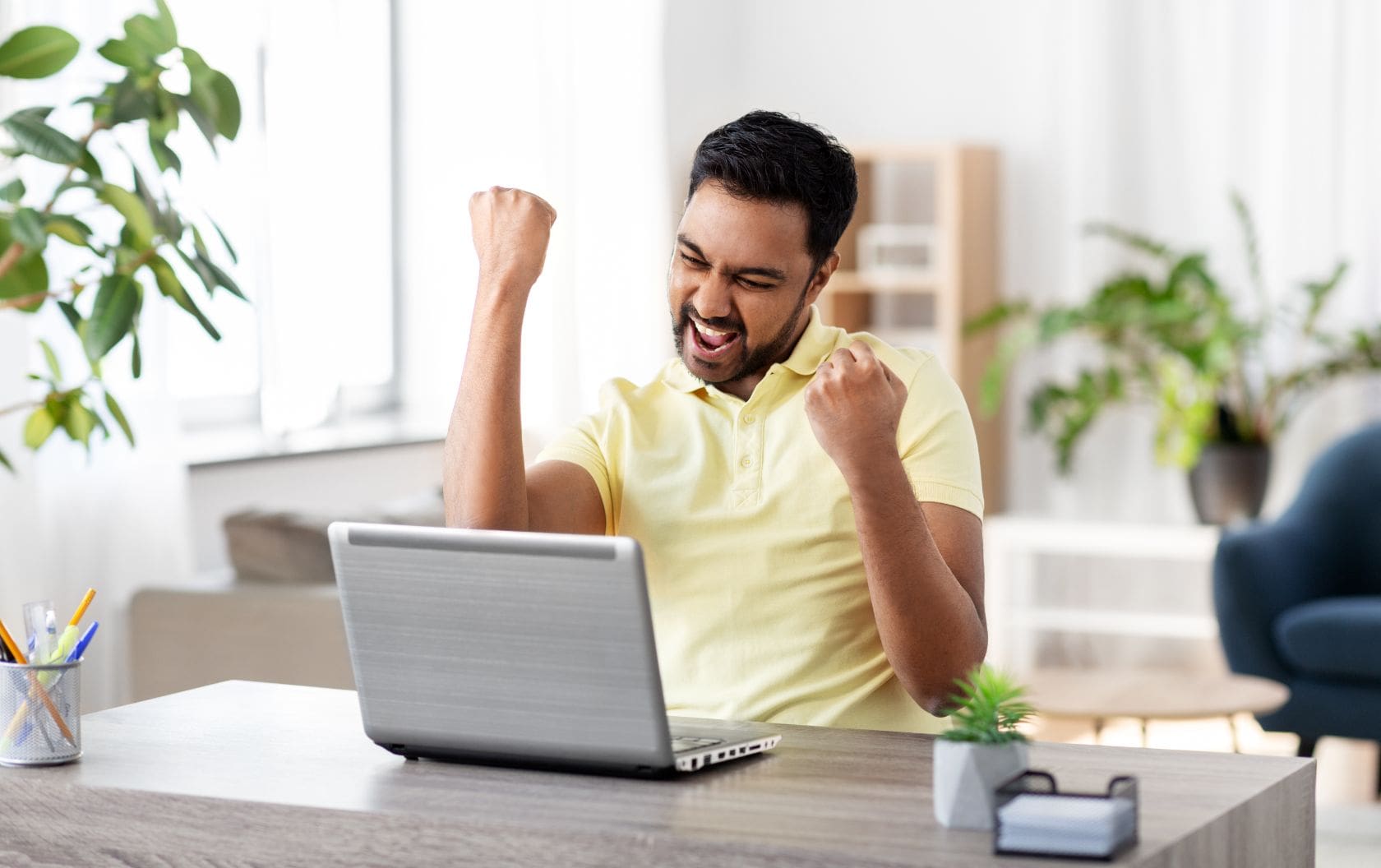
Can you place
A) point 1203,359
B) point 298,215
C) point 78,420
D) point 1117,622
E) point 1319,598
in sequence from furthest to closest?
point 1117,622 → point 1203,359 → point 298,215 → point 1319,598 → point 78,420

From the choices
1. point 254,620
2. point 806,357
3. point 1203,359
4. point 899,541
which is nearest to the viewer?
point 899,541

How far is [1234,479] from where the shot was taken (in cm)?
487

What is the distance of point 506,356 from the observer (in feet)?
6.19

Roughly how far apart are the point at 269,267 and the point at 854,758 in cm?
296

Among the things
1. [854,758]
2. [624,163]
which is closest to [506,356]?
[854,758]

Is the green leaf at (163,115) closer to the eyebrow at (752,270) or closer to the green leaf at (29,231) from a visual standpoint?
the green leaf at (29,231)

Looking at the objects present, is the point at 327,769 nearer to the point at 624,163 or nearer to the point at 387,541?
the point at 387,541

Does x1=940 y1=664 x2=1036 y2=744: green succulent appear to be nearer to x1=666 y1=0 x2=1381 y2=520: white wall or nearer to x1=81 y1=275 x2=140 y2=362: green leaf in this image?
x1=81 y1=275 x2=140 y2=362: green leaf

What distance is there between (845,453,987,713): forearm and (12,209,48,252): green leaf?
961 mm

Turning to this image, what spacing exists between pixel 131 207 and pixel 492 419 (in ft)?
2.04

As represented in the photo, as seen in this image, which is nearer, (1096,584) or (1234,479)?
(1234,479)

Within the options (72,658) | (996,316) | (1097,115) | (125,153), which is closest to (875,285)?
(996,316)

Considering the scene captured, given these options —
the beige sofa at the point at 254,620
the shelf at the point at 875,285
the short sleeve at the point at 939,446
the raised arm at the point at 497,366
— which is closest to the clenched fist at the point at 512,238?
the raised arm at the point at 497,366

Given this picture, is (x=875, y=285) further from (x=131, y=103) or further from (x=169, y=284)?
(x=131, y=103)
